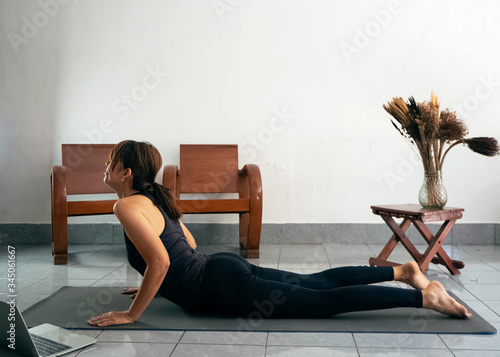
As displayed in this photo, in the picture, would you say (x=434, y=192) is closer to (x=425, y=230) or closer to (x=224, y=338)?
(x=425, y=230)

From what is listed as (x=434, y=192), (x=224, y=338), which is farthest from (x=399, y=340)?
(x=434, y=192)

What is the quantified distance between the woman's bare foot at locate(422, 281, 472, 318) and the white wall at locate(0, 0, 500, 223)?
82.7 inches

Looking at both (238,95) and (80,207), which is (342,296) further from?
(238,95)

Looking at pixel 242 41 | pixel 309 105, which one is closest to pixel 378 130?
pixel 309 105

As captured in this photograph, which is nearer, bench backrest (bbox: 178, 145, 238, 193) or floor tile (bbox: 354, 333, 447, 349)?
floor tile (bbox: 354, 333, 447, 349)

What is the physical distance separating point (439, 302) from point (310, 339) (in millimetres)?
541

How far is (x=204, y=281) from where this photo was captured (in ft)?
6.34

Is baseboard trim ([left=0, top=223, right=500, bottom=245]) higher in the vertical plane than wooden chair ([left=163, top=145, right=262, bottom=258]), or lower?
lower

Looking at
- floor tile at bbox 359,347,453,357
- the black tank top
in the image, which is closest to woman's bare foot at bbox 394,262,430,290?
floor tile at bbox 359,347,453,357

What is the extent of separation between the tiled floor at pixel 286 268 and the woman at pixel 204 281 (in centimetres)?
12

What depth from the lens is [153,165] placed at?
192 cm

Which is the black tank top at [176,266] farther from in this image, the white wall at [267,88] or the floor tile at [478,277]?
the white wall at [267,88]

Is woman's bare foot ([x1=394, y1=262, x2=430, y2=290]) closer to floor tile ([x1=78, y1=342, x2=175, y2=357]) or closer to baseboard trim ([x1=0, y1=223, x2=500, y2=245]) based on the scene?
floor tile ([x1=78, y1=342, x2=175, y2=357])

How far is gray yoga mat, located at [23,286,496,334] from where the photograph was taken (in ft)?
6.12
